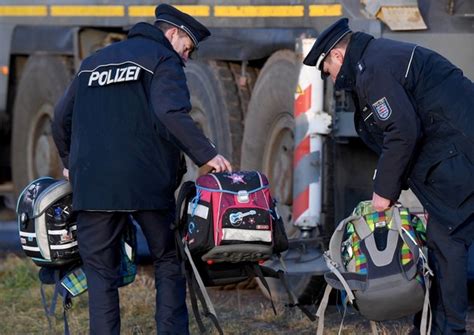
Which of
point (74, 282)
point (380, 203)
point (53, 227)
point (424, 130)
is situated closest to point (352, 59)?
point (424, 130)

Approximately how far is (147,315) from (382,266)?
A: 80.6 inches

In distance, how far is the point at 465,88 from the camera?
5637 millimetres

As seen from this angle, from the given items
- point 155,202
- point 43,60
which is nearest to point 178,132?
point 155,202

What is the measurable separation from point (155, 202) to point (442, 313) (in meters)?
1.31

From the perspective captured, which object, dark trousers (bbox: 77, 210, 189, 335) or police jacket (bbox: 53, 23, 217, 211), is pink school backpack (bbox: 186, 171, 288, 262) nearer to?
police jacket (bbox: 53, 23, 217, 211)

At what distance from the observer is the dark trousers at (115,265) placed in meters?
5.96

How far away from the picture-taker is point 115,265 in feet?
19.9

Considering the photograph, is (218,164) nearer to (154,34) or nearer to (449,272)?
(154,34)

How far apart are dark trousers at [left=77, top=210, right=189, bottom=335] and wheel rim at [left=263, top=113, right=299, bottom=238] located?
1.54 metres

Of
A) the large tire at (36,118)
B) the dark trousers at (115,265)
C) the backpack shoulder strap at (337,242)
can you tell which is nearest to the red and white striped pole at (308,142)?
the dark trousers at (115,265)

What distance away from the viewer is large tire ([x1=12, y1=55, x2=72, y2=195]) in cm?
998

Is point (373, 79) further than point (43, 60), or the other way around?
point (43, 60)

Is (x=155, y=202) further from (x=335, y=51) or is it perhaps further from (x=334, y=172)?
(x=334, y=172)

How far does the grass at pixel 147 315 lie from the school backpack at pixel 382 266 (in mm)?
960
